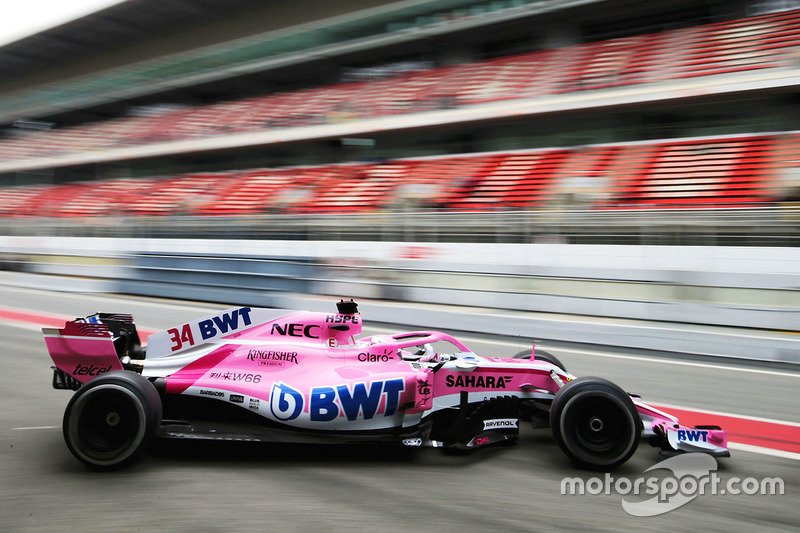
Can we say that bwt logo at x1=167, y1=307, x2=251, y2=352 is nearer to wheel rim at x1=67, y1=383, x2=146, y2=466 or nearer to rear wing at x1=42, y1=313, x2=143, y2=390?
rear wing at x1=42, y1=313, x2=143, y2=390

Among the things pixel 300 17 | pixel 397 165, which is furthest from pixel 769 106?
pixel 300 17

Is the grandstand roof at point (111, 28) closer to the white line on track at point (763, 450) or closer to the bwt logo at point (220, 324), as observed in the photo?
the bwt logo at point (220, 324)

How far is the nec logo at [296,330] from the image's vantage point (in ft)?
14.3

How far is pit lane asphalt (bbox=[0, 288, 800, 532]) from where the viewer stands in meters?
3.14

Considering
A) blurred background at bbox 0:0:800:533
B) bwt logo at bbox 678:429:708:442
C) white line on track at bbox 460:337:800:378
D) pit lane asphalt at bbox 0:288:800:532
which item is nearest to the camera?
pit lane asphalt at bbox 0:288:800:532

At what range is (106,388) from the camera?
12.1ft

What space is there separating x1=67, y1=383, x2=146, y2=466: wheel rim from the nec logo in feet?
3.35

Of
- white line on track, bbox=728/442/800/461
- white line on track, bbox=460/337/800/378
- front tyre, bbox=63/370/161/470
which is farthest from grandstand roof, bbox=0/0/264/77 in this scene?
white line on track, bbox=728/442/800/461

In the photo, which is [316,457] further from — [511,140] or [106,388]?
[511,140]

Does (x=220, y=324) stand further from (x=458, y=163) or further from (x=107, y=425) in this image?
(x=458, y=163)

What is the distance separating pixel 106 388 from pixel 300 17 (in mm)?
21762

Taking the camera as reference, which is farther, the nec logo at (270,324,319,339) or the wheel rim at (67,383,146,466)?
the nec logo at (270,324,319,339)

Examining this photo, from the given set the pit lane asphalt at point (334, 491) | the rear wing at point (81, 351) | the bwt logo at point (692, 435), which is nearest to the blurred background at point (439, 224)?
the pit lane asphalt at point (334, 491)

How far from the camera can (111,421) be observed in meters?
3.73
